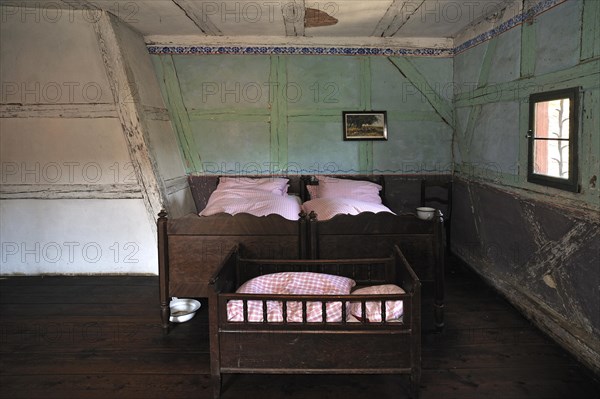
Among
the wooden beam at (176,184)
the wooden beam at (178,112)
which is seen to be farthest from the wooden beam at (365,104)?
the wooden beam at (176,184)

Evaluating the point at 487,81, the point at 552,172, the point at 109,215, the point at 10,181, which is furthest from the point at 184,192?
the point at 552,172

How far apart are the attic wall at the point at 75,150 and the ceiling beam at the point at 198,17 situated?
2.46ft

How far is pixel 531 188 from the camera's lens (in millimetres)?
3824

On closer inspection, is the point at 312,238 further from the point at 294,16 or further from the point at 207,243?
the point at 294,16

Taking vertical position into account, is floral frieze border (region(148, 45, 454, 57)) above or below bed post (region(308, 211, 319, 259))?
above

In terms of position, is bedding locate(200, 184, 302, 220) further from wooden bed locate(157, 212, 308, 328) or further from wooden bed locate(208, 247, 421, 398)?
wooden bed locate(208, 247, 421, 398)

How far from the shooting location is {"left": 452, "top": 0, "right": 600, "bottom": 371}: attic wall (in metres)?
3.06

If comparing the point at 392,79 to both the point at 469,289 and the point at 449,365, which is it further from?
the point at 449,365

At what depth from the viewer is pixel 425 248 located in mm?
3510

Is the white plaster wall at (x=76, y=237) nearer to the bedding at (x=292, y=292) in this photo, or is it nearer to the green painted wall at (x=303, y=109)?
the green painted wall at (x=303, y=109)

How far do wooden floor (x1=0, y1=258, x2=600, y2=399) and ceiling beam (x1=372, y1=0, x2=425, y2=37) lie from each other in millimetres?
2654

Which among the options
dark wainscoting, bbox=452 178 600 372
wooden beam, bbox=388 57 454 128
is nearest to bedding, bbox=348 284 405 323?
dark wainscoting, bbox=452 178 600 372

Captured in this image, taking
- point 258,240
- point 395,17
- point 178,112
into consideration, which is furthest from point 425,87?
point 258,240

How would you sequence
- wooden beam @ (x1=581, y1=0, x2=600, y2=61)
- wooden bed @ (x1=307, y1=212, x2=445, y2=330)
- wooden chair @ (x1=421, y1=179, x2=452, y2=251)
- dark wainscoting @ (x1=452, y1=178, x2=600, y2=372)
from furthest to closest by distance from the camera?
wooden chair @ (x1=421, y1=179, x2=452, y2=251)
wooden bed @ (x1=307, y1=212, x2=445, y2=330)
dark wainscoting @ (x1=452, y1=178, x2=600, y2=372)
wooden beam @ (x1=581, y1=0, x2=600, y2=61)
